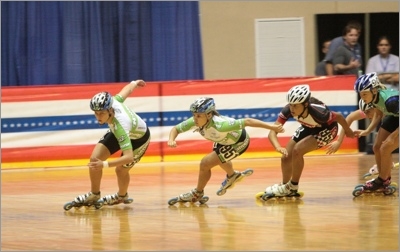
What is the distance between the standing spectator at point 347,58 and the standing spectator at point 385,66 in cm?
28

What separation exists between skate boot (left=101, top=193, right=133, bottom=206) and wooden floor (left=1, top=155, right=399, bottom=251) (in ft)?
0.22

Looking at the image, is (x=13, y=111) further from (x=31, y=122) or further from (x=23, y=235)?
(x=23, y=235)

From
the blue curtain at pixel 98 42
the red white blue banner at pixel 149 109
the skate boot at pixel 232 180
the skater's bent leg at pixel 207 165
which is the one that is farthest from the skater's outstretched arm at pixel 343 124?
the blue curtain at pixel 98 42

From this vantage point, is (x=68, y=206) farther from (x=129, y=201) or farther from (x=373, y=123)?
(x=373, y=123)

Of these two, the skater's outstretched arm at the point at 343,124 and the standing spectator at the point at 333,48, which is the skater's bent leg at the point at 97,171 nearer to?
the skater's outstretched arm at the point at 343,124

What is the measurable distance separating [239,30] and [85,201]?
938 cm

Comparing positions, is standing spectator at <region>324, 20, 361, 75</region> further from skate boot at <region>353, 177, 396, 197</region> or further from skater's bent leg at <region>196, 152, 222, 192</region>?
skater's bent leg at <region>196, 152, 222, 192</region>

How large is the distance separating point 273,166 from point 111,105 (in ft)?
17.9

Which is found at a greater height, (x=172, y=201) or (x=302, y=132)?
(x=302, y=132)

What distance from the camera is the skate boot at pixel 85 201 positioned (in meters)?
11.5

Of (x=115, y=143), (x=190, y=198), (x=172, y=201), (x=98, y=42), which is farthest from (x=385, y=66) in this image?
(x=115, y=143)

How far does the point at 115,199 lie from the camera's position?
11.8 metres

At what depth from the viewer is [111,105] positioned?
1134 cm

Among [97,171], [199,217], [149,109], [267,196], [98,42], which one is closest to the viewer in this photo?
[199,217]
